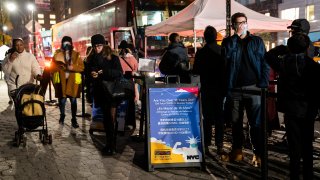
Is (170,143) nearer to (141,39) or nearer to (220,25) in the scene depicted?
(220,25)

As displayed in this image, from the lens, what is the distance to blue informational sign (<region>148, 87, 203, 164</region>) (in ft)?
17.7

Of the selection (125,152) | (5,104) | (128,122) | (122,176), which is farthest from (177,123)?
(5,104)

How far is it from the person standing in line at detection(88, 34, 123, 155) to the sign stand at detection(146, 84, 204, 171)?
1075 mm

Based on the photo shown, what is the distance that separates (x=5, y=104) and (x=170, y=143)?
366 inches

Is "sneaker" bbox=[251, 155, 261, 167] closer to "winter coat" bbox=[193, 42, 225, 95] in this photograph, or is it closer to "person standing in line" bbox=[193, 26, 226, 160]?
"person standing in line" bbox=[193, 26, 226, 160]

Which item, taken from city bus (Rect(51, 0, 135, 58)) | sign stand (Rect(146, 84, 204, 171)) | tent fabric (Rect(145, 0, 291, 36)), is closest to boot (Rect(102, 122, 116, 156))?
sign stand (Rect(146, 84, 204, 171))

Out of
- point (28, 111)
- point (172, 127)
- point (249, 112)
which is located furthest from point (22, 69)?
point (249, 112)

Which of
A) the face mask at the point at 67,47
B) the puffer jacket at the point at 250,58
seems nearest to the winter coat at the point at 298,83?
the puffer jacket at the point at 250,58

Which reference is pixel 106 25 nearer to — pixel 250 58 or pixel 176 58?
pixel 176 58

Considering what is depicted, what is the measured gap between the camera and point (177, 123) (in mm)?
5426

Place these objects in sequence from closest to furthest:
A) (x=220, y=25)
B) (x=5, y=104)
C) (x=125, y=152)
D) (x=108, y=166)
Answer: (x=108, y=166) → (x=125, y=152) → (x=220, y=25) → (x=5, y=104)

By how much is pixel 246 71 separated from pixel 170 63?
2352 millimetres

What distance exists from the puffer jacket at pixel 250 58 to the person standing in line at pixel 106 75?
1.87 metres

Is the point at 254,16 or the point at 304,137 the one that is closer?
the point at 304,137
